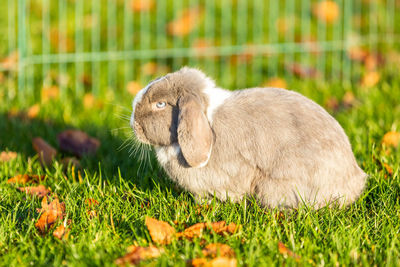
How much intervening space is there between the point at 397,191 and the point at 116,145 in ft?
6.44

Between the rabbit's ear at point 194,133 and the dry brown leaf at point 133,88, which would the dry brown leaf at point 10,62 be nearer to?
the dry brown leaf at point 133,88

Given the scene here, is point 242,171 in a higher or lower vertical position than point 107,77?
lower

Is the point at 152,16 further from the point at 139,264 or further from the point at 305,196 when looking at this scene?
the point at 139,264

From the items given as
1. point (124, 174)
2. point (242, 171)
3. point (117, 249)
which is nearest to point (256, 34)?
point (124, 174)

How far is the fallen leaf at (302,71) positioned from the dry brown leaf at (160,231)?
3417 millimetres

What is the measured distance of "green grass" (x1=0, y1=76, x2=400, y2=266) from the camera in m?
2.35

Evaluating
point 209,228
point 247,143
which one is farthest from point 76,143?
point 209,228

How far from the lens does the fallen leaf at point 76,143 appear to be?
386cm

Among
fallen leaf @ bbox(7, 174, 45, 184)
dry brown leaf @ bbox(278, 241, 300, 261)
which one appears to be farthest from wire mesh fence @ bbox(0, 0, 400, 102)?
dry brown leaf @ bbox(278, 241, 300, 261)

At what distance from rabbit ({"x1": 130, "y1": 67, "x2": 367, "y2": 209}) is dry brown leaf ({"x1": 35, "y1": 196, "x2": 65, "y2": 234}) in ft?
1.82

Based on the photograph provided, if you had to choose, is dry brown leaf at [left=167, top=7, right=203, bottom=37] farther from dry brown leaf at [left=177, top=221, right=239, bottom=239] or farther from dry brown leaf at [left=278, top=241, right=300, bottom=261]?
dry brown leaf at [left=278, top=241, right=300, bottom=261]

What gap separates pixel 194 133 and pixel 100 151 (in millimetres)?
1394

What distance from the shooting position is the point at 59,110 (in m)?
4.65

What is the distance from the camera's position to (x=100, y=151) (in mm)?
3924
